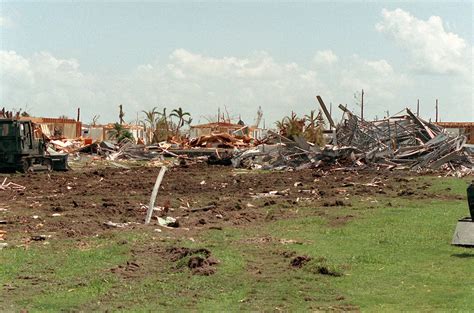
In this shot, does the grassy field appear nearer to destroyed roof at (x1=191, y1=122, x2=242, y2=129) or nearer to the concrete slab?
the concrete slab

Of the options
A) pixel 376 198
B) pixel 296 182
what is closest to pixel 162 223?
pixel 376 198

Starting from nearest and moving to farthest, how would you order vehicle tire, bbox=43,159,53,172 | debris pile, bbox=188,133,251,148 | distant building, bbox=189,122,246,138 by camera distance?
1. vehicle tire, bbox=43,159,53,172
2. debris pile, bbox=188,133,251,148
3. distant building, bbox=189,122,246,138

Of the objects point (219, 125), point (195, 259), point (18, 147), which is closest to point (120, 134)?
point (219, 125)

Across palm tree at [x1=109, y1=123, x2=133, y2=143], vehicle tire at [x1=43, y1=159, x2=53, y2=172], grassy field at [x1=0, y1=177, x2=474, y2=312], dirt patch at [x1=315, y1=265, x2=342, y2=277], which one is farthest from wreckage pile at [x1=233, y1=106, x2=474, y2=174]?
dirt patch at [x1=315, y1=265, x2=342, y2=277]

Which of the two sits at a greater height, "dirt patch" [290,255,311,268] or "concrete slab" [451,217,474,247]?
"concrete slab" [451,217,474,247]

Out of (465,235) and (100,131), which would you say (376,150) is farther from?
(100,131)

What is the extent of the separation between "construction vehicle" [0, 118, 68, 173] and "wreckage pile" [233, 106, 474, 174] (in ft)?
34.7

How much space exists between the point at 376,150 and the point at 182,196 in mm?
15405

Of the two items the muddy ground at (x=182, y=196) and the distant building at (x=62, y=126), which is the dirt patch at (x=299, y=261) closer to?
the muddy ground at (x=182, y=196)

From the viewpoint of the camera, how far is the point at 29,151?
3481 cm

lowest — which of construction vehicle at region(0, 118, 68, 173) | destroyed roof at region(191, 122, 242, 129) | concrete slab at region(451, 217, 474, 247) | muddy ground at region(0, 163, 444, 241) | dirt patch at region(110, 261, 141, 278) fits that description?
dirt patch at region(110, 261, 141, 278)

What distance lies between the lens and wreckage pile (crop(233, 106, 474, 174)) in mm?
36812

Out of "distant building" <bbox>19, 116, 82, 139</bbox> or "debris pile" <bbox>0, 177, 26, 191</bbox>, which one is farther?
"distant building" <bbox>19, 116, 82, 139</bbox>

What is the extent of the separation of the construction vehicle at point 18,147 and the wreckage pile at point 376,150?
1057cm
